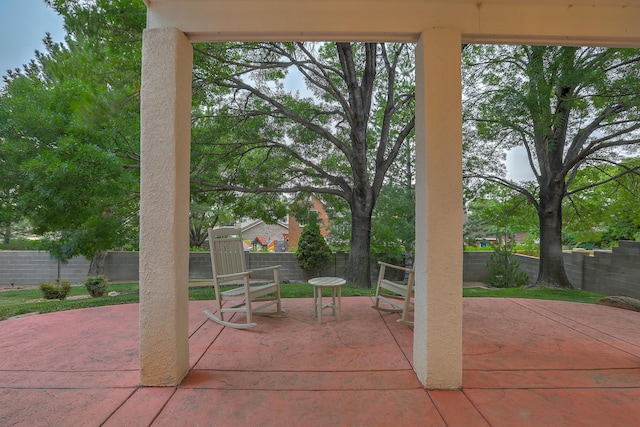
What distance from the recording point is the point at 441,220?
1.99 m

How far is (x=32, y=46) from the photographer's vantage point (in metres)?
6.99

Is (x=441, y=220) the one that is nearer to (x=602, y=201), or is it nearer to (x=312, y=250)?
(x=312, y=250)

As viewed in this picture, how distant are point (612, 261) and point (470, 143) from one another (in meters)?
4.20

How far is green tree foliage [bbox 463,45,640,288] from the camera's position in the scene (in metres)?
5.06

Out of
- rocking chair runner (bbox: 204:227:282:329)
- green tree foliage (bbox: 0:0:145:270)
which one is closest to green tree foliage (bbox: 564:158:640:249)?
rocking chair runner (bbox: 204:227:282:329)

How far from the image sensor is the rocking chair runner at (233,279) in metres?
3.04

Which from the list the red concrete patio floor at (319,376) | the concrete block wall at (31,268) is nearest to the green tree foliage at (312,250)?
the red concrete patio floor at (319,376)

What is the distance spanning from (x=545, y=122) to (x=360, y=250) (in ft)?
14.1

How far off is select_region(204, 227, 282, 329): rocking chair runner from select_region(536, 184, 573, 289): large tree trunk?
6.66 m

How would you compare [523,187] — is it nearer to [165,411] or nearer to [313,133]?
[313,133]

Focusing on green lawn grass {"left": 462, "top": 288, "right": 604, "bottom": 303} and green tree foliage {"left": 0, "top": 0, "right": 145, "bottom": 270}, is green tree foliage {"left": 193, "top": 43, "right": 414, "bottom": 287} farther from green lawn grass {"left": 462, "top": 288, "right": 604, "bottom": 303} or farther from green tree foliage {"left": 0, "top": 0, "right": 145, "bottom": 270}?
green lawn grass {"left": 462, "top": 288, "right": 604, "bottom": 303}

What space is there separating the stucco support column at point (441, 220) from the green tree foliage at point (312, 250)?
7487mm

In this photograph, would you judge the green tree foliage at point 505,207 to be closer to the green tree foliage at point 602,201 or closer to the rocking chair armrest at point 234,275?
the green tree foliage at point 602,201

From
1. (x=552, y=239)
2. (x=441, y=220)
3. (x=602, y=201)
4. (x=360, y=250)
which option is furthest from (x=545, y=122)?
(x=441, y=220)
